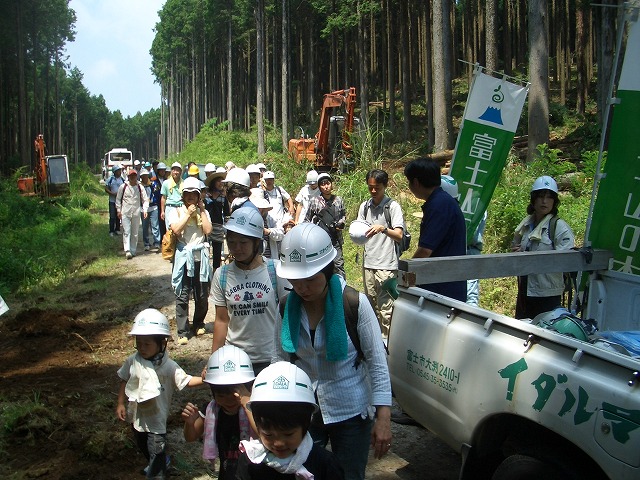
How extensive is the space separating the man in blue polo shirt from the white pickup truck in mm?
277

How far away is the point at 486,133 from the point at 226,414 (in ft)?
17.4

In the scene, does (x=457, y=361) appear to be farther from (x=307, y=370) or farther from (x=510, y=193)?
(x=510, y=193)

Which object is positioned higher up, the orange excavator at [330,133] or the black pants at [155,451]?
the orange excavator at [330,133]

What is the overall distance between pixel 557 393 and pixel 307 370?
1178 millimetres

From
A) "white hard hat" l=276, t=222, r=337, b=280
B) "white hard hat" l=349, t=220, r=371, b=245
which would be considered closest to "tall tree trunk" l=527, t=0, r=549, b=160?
"white hard hat" l=349, t=220, r=371, b=245

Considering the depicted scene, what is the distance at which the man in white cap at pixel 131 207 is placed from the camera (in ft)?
47.6

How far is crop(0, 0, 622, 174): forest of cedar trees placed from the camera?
72.4 ft

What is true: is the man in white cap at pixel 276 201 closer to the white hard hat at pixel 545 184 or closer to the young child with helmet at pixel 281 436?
the white hard hat at pixel 545 184

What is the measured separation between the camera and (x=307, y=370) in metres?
3.27

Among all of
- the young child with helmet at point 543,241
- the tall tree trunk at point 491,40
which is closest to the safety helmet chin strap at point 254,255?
the young child with helmet at point 543,241

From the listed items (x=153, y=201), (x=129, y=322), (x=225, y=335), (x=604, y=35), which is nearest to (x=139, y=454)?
(x=225, y=335)

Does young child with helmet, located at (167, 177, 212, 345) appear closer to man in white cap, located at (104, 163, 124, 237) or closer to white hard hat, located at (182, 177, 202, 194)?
white hard hat, located at (182, 177, 202, 194)

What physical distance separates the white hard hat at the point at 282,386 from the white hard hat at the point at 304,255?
50 cm

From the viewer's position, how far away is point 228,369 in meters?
3.40
